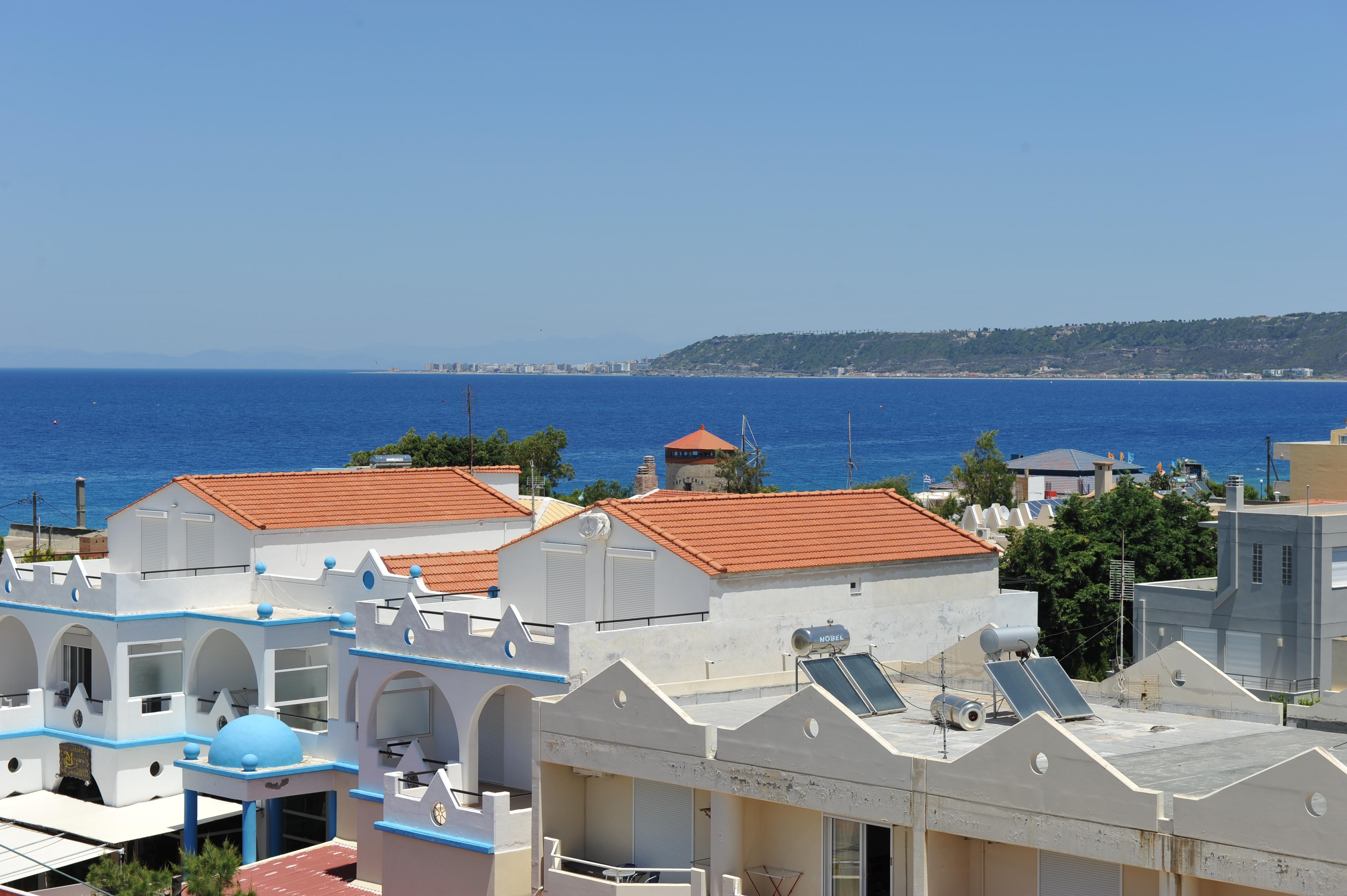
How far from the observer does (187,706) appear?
34.0 meters

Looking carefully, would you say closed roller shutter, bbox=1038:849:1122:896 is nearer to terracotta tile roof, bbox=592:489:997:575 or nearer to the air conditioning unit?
terracotta tile roof, bbox=592:489:997:575

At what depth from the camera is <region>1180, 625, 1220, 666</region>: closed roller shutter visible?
134 ft

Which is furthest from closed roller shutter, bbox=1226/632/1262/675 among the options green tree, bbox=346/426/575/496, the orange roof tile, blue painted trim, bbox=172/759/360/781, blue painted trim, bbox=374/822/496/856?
the orange roof tile

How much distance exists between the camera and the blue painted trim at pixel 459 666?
82.6ft

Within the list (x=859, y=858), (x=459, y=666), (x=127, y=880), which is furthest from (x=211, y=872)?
(x=859, y=858)

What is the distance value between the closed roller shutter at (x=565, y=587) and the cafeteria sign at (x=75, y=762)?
11.8 m

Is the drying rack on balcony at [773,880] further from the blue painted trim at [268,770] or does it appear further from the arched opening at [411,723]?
the blue painted trim at [268,770]

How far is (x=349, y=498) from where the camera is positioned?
123 ft

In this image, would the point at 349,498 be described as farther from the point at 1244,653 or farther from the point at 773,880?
the point at 1244,653

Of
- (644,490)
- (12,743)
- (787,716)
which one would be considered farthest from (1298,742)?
(644,490)

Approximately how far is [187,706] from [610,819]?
13671 mm

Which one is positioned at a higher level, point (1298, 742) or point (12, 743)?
point (1298, 742)

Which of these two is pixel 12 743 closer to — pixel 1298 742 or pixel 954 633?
pixel 954 633

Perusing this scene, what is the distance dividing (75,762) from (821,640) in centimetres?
1804
